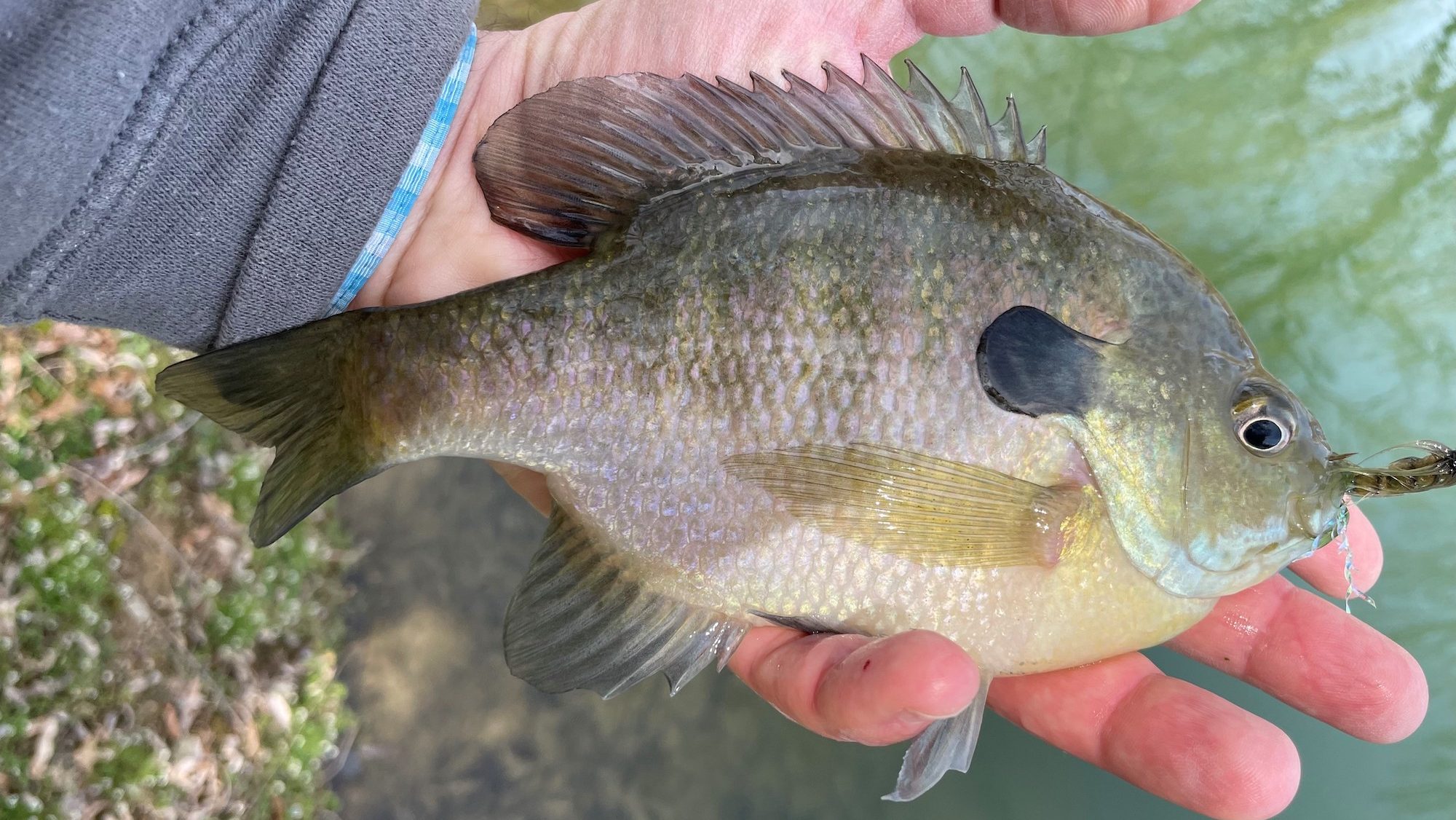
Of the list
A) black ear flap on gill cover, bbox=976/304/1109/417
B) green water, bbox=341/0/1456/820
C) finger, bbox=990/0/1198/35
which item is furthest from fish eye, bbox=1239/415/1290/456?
green water, bbox=341/0/1456/820

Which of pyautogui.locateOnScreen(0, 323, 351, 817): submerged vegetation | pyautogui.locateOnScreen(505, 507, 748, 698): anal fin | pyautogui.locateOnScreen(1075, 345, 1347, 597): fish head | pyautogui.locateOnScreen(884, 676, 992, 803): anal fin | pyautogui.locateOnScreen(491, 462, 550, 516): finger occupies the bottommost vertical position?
pyautogui.locateOnScreen(0, 323, 351, 817): submerged vegetation

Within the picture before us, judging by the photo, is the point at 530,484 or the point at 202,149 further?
the point at 530,484

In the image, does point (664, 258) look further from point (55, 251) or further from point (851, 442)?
point (55, 251)

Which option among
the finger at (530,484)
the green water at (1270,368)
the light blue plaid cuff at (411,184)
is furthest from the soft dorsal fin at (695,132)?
the green water at (1270,368)

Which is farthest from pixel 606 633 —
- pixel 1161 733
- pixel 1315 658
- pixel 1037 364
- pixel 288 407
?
pixel 1315 658

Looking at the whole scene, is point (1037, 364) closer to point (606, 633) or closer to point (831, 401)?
point (831, 401)

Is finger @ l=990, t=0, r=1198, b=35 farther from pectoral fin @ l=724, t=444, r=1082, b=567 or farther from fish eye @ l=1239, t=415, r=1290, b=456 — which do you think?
pectoral fin @ l=724, t=444, r=1082, b=567
